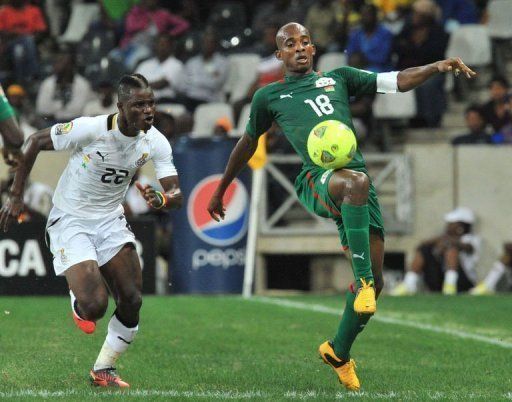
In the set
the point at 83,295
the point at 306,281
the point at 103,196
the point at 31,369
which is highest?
the point at 103,196

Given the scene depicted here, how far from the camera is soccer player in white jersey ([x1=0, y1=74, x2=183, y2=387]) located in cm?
880

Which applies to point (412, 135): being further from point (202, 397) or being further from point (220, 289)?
point (202, 397)

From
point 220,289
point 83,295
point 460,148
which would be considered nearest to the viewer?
point 83,295

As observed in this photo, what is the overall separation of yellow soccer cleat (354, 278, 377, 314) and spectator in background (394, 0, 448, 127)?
12033 millimetres

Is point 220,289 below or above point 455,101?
below

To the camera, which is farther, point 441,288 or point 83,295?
point 441,288

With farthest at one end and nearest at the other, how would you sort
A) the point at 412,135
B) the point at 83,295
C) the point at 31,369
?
the point at 412,135 → the point at 31,369 → the point at 83,295

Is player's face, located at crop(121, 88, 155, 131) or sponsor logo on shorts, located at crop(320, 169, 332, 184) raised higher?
player's face, located at crop(121, 88, 155, 131)

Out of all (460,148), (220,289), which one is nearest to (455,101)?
(460,148)

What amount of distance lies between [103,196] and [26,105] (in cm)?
1312

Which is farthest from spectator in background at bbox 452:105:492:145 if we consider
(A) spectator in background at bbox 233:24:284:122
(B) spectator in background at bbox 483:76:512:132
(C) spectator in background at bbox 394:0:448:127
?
(A) spectator in background at bbox 233:24:284:122

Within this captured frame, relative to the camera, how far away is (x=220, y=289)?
17.7m

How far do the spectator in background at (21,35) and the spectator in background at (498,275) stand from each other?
356 inches

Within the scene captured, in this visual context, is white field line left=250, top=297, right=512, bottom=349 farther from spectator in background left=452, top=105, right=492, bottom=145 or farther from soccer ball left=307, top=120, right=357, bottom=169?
spectator in background left=452, top=105, right=492, bottom=145
